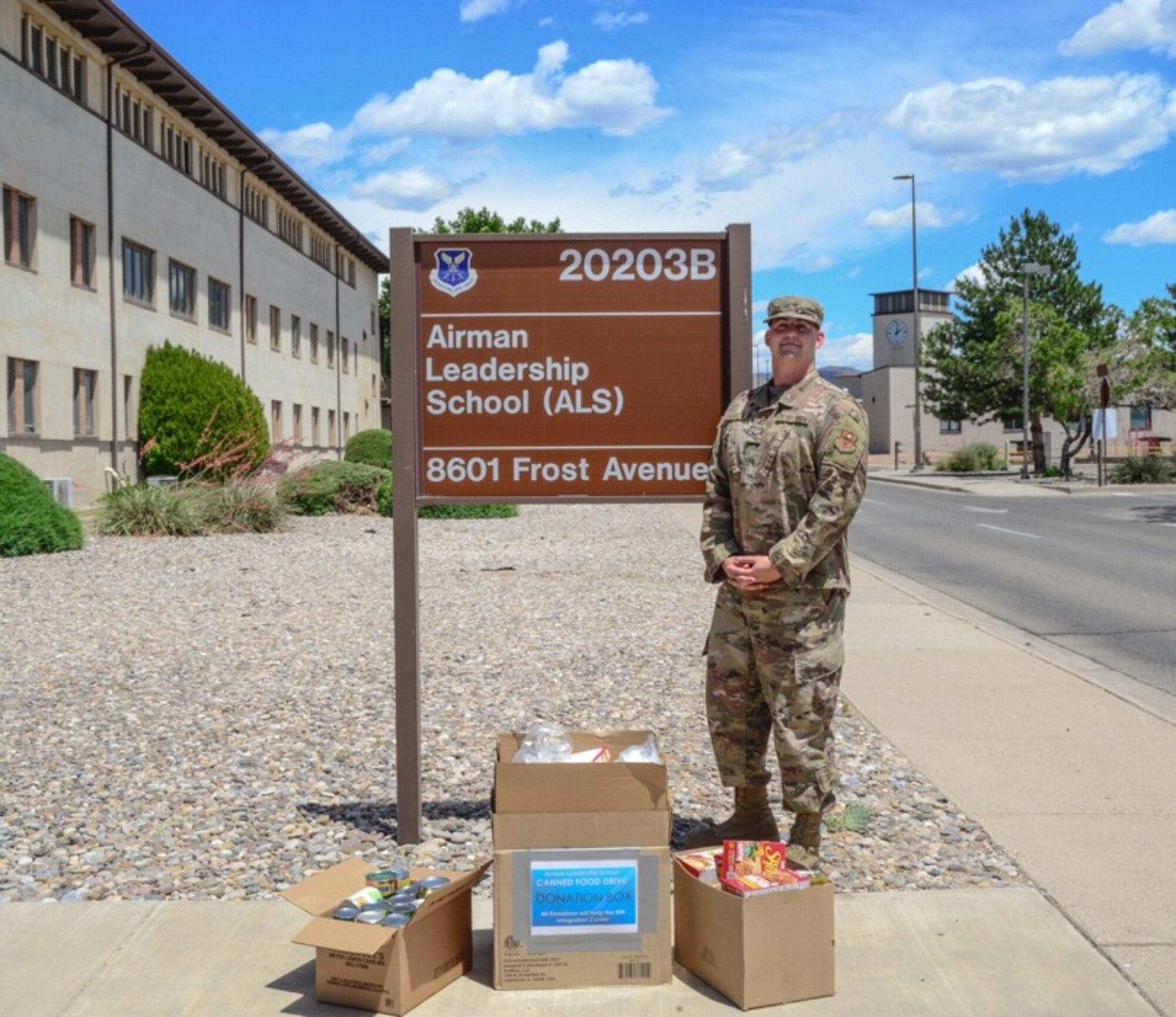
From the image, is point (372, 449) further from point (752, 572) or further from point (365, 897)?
point (365, 897)

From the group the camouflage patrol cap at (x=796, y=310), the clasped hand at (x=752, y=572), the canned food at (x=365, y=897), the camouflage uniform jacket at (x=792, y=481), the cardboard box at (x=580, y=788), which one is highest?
the camouflage patrol cap at (x=796, y=310)

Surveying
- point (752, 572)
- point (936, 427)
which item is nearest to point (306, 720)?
point (752, 572)

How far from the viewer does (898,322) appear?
103 meters

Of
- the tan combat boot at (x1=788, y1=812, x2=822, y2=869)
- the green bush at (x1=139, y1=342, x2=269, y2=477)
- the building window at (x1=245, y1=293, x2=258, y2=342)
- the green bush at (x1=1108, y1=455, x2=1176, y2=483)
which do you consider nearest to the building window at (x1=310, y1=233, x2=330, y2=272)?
the building window at (x1=245, y1=293, x2=258, y2=342)

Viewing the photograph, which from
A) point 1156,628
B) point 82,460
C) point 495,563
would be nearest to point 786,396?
point 1156,628

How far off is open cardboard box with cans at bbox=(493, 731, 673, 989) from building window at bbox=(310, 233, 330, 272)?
4747 cm

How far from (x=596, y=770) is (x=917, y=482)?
143 ft

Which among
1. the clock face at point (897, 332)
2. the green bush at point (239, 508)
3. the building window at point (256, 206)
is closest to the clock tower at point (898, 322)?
the clock face at point (897, 332)

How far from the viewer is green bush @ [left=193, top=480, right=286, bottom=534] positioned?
1970 centimetres

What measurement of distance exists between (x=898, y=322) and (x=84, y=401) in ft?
271

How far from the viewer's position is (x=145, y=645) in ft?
32.8

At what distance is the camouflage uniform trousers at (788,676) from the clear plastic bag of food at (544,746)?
2.02ft

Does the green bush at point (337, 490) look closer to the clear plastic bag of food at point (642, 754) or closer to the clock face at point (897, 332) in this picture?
the clear plastic bag of food at point (642, 754)

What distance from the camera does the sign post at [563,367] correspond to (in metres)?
5.36
